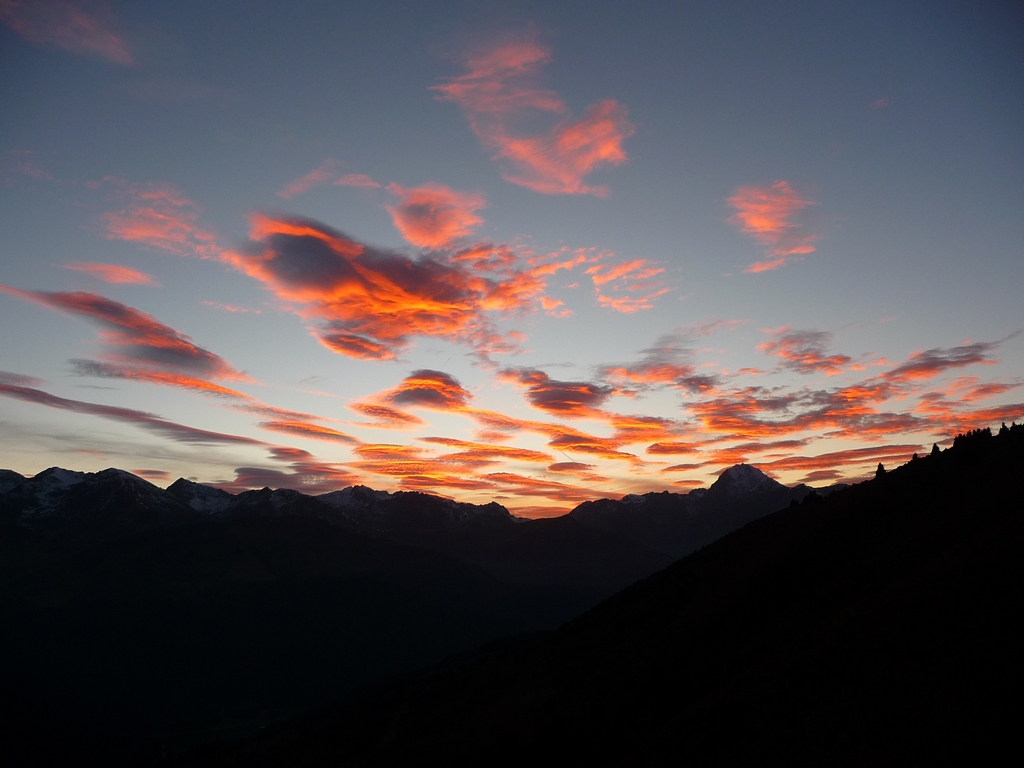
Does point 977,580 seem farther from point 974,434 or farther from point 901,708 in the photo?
point 974,434

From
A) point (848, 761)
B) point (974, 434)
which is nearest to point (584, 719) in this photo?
point (848, 761)

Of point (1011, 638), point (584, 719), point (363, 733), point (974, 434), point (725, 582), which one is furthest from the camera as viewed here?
point (363, 733)

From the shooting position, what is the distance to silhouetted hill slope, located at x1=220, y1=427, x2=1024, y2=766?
25.0 metres

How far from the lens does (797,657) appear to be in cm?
3247

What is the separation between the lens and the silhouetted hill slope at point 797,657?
2497cm

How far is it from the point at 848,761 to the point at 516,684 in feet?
161

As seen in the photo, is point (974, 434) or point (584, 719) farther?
point (974, 434)

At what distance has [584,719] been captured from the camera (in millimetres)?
44938

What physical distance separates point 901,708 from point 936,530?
90.5ft

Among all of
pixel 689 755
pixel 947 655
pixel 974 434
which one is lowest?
pixel 689 755

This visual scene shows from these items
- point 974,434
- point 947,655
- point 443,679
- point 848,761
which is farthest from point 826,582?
point 443,679

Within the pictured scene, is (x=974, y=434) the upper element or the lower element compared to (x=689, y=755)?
upper

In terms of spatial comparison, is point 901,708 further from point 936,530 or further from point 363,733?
point 363,733

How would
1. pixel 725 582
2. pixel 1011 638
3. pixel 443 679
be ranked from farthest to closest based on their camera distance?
pixel 443 679 < pixel 725 582 < pixel 1011 638
